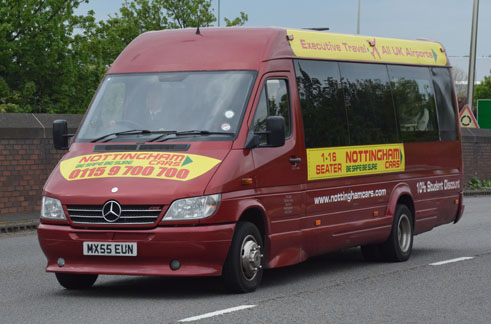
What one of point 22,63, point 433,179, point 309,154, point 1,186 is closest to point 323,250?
point 309,154

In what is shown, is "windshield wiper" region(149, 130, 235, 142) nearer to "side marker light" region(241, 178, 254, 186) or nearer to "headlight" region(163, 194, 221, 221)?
"side marker light" region(241, 178, 254, 186)

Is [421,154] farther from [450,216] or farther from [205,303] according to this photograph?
[205,303]

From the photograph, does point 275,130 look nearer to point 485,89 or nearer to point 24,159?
point 24,159

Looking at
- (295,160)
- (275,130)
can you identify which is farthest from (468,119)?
(275,130)

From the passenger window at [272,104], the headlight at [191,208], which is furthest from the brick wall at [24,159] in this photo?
the headlight at [191,208]

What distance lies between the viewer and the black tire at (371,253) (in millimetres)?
13477

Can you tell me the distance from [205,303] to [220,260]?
44 cm

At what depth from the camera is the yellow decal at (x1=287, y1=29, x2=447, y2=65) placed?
1191 centimetres

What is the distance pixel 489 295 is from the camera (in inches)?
396

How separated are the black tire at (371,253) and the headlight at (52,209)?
15.7 ft

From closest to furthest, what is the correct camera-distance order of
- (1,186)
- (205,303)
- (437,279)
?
(205,303) < (437,279) < (1,186)

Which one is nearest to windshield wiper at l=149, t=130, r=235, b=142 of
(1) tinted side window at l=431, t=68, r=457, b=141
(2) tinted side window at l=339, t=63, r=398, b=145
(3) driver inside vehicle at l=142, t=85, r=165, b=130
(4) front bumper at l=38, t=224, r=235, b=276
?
(3) driver inside vehicle at l=142, t=85, r=165, b=130

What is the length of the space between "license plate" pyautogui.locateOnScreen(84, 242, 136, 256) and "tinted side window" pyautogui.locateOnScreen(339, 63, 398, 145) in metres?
3.78

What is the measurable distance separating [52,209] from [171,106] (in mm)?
1535
